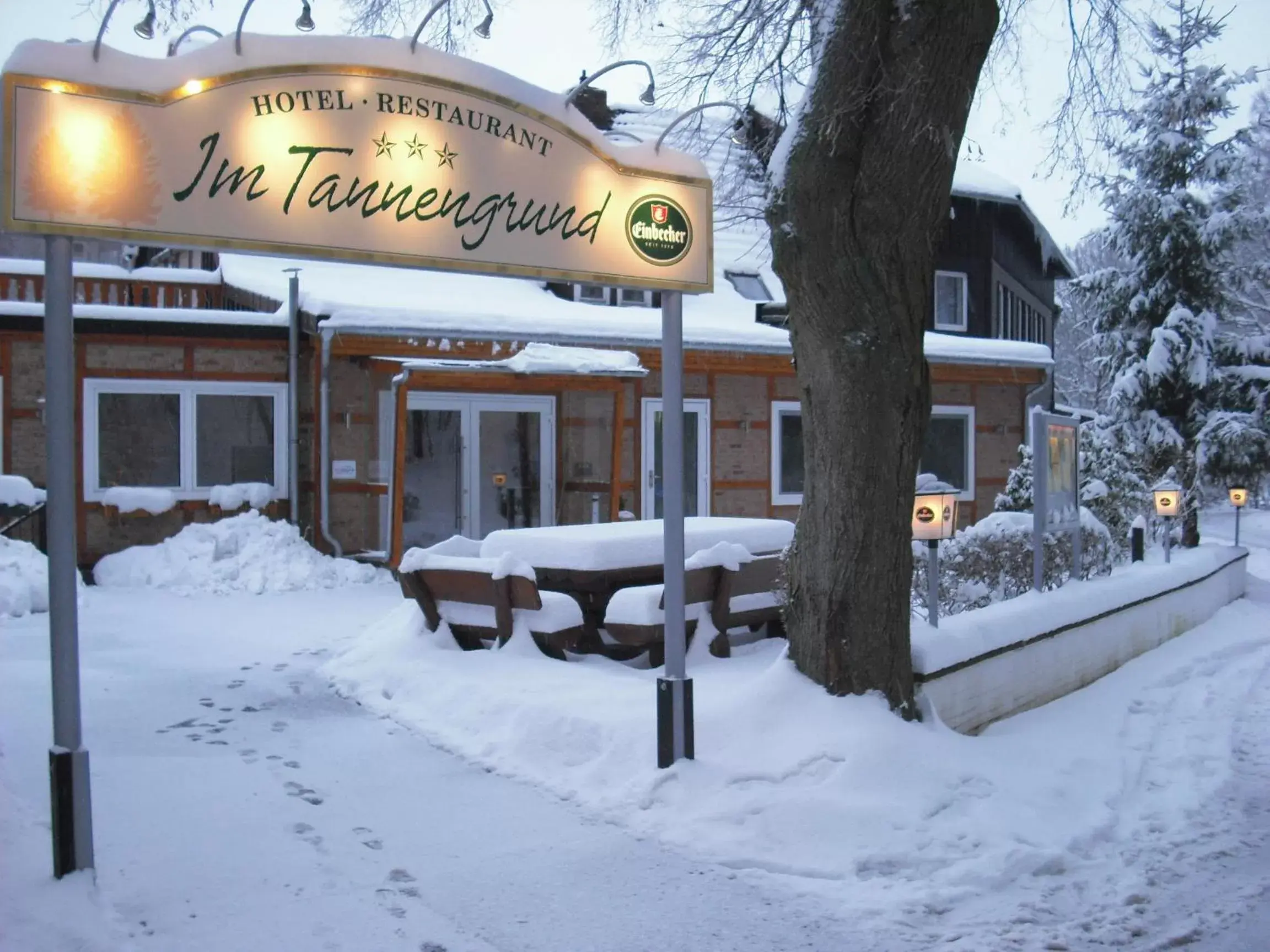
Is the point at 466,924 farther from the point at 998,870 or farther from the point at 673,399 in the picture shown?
the point at 673,399

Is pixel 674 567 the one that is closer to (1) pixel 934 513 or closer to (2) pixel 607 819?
(2) pixel 607 819

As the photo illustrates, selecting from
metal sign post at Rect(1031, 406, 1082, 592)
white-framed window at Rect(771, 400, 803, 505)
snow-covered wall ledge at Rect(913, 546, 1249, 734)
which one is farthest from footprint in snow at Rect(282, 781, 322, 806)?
white-framed window at Rect(771, 400, 803, 505)

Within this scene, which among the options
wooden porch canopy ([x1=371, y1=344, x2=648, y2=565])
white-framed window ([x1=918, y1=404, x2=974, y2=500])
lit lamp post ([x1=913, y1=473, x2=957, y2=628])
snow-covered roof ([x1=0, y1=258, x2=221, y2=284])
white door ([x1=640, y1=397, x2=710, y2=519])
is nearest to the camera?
lit lamp post ([x1=913, y1=473, x2=957, y2=628])

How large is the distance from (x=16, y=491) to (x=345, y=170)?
8.72 meters

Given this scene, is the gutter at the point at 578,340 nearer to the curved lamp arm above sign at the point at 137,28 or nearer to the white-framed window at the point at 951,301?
the white-framed window at the point at 951,301

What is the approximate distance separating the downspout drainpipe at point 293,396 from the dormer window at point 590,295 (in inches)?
205

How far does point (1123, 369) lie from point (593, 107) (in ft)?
31.7

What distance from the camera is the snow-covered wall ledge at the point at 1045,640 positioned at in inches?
272

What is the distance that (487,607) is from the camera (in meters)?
8.27

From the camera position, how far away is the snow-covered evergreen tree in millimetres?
18641

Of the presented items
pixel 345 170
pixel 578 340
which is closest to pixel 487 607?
pixel 345 170

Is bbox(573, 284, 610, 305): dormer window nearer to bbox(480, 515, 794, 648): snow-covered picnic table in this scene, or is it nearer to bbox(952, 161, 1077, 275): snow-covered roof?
bbox(952, 161, 1077, 275): snow-covered roof

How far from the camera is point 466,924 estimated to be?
433cm

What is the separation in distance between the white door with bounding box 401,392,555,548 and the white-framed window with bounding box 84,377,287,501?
154 cm
